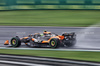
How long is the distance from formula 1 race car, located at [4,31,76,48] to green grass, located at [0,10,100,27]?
736 centimetres

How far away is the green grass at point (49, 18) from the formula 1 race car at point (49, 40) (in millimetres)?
7357

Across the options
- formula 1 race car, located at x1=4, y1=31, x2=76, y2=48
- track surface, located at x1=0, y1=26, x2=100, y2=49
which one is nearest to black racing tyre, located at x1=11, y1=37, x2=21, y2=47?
formula 1 race car, located at x1=4, y1=31, x2=76, y2=48

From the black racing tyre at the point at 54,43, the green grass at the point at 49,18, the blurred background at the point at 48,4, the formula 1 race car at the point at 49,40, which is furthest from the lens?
the blurred background at the point at 48,4

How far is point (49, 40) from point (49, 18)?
10.0 m

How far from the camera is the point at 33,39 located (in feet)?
39.8

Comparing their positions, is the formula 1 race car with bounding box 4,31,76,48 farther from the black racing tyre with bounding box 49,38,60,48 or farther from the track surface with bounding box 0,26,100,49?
the track surface with bounding box 0,26,100,49

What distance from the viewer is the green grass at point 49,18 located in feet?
65.9

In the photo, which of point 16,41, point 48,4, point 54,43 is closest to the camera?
point 54,43

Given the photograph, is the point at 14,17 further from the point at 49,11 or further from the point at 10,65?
the point at 10,65

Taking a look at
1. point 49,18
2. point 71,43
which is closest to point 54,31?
point 49,18

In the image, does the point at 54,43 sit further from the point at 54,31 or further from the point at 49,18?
the point at 49,18

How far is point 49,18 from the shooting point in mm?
21641

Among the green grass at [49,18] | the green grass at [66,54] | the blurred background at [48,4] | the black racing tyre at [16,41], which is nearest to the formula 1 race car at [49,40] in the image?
the black racing tyre at [16,41]

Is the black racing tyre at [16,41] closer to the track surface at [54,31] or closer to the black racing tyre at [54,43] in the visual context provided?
the black racing tyre at [54,43]
